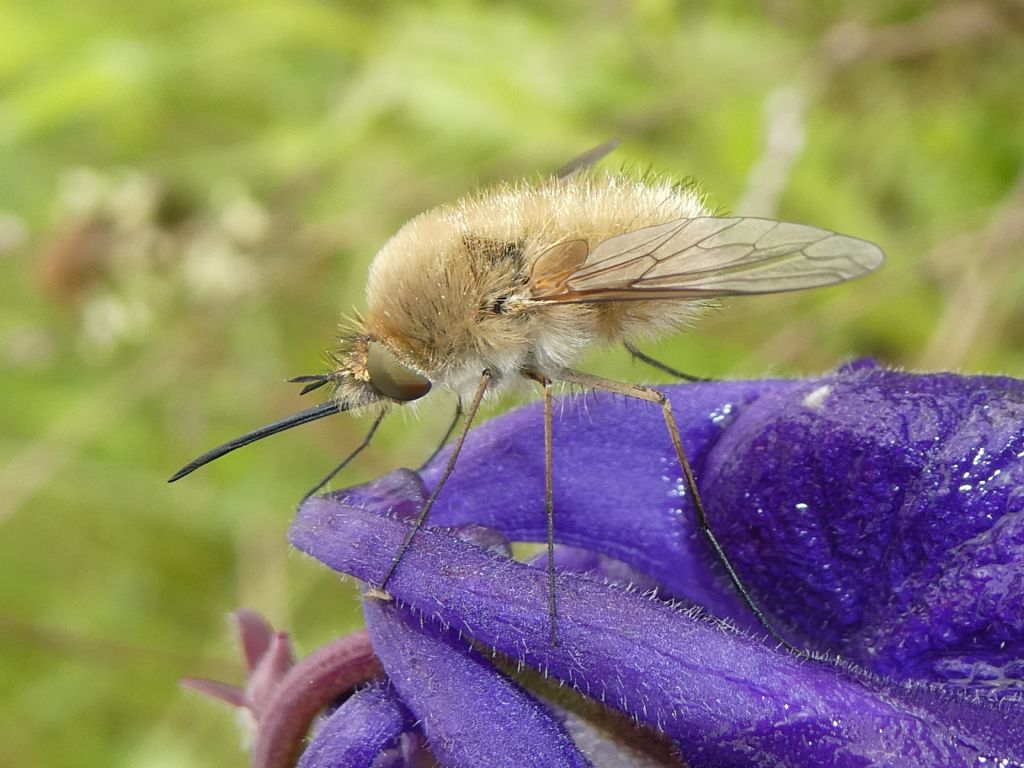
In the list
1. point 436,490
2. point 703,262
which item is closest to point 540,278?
point 703,262

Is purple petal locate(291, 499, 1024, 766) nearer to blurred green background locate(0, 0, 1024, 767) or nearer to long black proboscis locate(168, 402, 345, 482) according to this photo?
long black proboscis locate(168, 402, 345, 482)

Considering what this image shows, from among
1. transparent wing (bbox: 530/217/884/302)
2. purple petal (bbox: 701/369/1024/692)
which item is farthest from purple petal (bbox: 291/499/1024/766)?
transparent wing (bbox: 530/217/884/302)

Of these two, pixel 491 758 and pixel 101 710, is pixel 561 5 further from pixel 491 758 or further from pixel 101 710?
pixel 491 758

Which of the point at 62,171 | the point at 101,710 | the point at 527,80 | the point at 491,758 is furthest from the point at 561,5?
the point at 491,758

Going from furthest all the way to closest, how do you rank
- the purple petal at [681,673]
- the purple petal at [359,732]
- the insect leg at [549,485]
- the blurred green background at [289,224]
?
1. the blurred green background at [289,224]
2. the insect leg at [549,485]
3. the purple petal at [359,732]
4. the purple petal at [681,673]

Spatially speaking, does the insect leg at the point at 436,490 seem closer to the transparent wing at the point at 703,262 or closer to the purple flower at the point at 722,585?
the purple flower at the point at 722,585

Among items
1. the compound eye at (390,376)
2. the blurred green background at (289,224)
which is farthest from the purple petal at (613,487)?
the blurred green background at (289,224)
